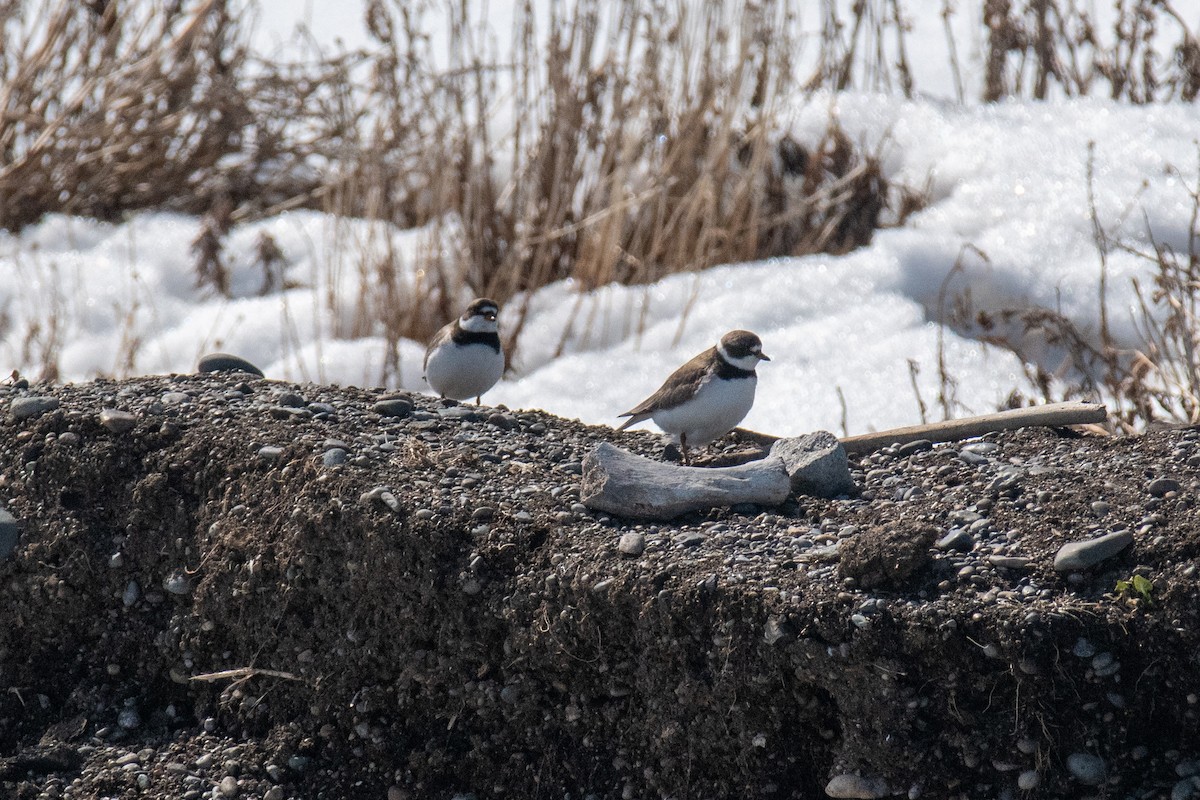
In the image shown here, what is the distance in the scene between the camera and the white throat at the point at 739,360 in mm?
3936

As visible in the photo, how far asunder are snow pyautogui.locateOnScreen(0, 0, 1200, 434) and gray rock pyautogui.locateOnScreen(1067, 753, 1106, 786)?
2.95 meters

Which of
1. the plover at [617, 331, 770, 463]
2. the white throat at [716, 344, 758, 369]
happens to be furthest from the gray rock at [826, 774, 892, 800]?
the white throat at [716, 344, 758, 369]

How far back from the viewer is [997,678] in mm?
2549

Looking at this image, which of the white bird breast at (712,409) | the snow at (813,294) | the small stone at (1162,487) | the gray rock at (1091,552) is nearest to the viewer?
the gray rock at (1091,552)

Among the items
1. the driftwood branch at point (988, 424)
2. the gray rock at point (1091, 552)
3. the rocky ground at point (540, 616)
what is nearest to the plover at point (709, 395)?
the rocky ground at point (540, 616)

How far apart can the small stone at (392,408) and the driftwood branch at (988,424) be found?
1248 mm

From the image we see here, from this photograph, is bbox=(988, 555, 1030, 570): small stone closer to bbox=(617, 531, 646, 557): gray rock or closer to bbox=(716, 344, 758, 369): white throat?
bbox=(617, 531, 646, 557): gray rock

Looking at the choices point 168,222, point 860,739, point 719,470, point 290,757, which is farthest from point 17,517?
point 168,222

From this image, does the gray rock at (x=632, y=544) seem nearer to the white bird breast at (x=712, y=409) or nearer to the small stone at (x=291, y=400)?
the white bird breast at (x=712, y=409)

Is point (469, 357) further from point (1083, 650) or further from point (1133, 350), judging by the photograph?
point (1083, 650)

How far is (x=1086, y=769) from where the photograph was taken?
2.50m

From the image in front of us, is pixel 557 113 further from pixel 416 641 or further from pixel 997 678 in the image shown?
pixel 997 678

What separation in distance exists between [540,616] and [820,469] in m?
0.86

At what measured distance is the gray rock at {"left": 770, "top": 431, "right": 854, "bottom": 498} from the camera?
334cm
